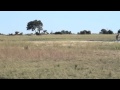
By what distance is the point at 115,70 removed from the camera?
43.3 feet

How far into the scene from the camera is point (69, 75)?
11797 mm
